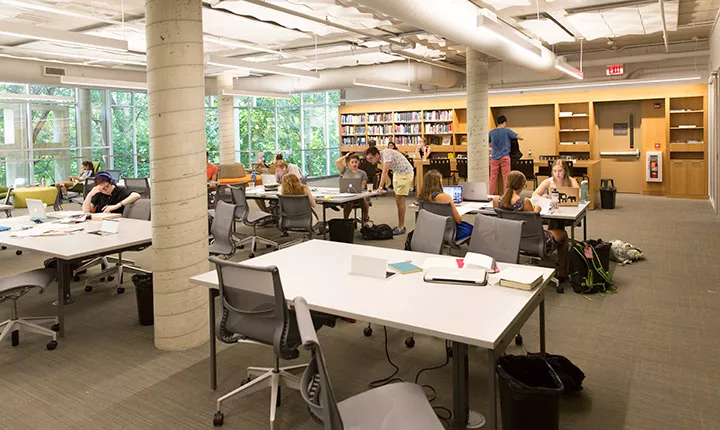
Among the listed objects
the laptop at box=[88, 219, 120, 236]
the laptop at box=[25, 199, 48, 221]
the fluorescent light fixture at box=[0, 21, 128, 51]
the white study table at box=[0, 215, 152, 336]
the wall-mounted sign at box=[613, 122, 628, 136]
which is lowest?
the white study table at box=[0, 215, 152, 336]

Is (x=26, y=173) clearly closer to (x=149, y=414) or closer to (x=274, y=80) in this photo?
(x=274, y=80)

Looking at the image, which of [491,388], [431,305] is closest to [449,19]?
[431,305]

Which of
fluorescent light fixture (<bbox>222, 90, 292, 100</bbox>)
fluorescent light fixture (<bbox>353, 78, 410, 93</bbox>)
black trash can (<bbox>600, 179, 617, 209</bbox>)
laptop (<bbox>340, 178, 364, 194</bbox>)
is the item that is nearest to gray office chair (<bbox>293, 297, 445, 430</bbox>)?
laptop (<bbox>340, 178, 364, 194</bbox>)

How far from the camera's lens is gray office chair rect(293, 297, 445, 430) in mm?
1875

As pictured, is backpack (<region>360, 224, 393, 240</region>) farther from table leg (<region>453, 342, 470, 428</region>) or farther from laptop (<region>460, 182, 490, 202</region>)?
table leg (<region>453, 342, 470, 428</region>)

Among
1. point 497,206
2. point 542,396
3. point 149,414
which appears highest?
point 497,206

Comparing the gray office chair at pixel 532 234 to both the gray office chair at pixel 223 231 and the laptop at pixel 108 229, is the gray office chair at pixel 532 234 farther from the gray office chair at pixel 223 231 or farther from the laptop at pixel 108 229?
the laptop at pixel 108 229

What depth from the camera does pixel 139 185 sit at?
942 centimetres

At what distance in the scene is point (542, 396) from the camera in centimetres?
268

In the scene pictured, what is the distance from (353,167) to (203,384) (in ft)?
20.0

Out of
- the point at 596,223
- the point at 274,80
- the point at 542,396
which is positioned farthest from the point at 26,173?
the point at 542,396

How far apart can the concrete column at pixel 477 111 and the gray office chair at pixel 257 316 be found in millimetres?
8295

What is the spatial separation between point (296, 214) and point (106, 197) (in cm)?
231

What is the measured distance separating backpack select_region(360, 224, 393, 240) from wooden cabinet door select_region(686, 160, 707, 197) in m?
8.53
